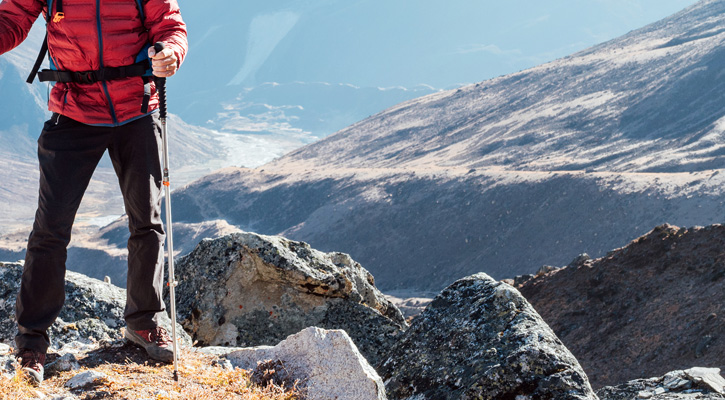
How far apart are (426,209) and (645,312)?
3547 cm

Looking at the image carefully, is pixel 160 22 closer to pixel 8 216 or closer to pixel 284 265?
pixel 284 265

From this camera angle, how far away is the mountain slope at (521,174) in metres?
40.2

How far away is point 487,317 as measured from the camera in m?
3.79

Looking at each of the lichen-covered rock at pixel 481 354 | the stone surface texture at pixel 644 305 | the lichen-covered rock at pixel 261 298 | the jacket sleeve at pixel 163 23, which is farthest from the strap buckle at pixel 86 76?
the stone surface texture at pixel 644 305

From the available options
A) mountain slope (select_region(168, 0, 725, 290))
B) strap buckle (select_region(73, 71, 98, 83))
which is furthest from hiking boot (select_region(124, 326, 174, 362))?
mountain slope (select_region(168, 0, 725, 290))

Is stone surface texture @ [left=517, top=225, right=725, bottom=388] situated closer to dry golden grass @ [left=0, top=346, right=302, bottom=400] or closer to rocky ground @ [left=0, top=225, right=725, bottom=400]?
rocky ground @ [left=0, top=225, right=725, bottom=400]

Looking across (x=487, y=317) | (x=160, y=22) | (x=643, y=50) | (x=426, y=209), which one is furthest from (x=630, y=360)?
(x=643, y=50)

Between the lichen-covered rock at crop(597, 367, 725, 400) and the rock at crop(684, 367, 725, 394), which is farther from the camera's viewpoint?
the rock at crop(684, 367, 725, 394)

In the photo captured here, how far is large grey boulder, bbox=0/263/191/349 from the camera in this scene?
14.7 feet

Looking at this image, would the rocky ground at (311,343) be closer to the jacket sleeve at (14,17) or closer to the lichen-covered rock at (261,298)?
the lichen-covered rock at (261,298)

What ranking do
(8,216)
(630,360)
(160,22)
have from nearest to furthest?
(160,22) → (630,360) → (8,216)

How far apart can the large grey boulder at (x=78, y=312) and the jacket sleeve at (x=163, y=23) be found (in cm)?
183

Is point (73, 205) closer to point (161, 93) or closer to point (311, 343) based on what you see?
point (161, 93)

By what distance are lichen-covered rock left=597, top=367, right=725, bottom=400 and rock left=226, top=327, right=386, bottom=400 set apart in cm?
364
